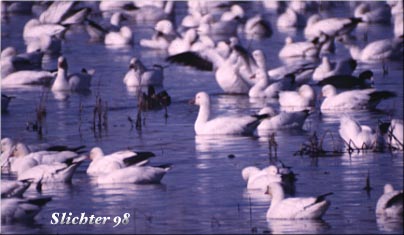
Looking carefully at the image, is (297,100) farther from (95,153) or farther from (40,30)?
(40,30)

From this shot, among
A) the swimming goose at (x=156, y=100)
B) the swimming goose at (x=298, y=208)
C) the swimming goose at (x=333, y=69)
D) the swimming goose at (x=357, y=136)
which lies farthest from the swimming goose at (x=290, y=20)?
the swimming goose at (x=298, y=208)

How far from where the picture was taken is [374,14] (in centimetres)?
3175

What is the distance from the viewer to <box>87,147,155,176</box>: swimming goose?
13914mm

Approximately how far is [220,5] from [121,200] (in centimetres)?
2386

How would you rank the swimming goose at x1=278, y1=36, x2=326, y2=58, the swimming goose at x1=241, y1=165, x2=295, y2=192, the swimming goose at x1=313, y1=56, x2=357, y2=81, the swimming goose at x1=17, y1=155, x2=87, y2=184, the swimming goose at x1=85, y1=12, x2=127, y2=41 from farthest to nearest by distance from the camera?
the swimming goose at x1=85, y1=12, x2=127, y2=41, the swimming goose at x1=278, y1=36, x2=326, y2=58, the swimming goose at x1=313, y1=56, x2=357, y2=81, the swimming goose at x1=17, y1=155, x2=87, y2=184, the swimming goose at x1=241, y1=165, x2=295, y2=192

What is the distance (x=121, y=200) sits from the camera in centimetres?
1280

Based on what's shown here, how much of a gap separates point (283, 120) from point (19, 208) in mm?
5764

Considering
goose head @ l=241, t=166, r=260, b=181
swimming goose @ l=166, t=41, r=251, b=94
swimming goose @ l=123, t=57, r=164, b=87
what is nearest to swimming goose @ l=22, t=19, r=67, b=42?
swimming goose @ l=166, t=41, r=251, b=94

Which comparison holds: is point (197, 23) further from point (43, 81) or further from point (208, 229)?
point (208, 229)

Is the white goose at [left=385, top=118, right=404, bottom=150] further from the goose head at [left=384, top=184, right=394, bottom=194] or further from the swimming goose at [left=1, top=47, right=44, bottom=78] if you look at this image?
the swimming goose at [left=1, top=47, right=44, bottom=78]

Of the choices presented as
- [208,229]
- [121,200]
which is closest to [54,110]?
[121,200]

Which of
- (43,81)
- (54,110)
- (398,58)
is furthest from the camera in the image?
(398,58)

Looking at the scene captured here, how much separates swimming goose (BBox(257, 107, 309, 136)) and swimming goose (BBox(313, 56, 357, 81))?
5358mm

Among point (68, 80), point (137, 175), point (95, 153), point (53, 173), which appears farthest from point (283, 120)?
point (68, 80)
